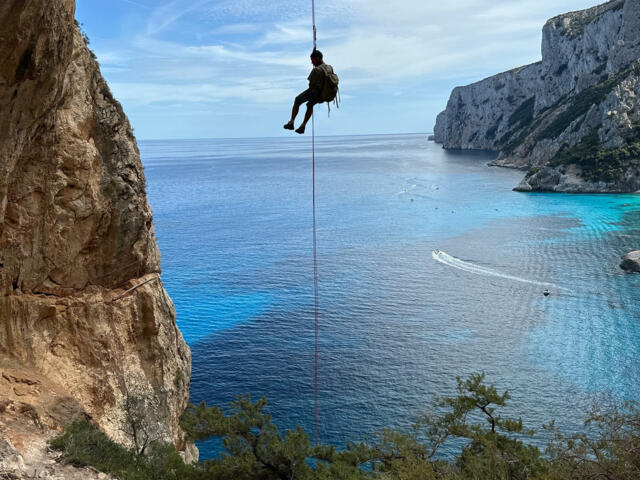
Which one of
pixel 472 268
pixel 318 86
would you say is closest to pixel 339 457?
pixel 318 86

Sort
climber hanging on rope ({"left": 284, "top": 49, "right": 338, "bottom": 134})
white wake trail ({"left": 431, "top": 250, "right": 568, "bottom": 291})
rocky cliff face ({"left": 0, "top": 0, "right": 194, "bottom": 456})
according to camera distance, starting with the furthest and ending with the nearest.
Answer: white wake trail ({"left": 431, "top": 250, "right": 568, "bottom": 291}), rocky cliff face ({"left": 0, "top": 0, "right": 194, "bottom": 456}), climber hanging on rope ({"left": 284, "top": 49, "right": 338, "bottom": 134})

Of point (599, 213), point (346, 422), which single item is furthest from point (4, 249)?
point (599, 213)

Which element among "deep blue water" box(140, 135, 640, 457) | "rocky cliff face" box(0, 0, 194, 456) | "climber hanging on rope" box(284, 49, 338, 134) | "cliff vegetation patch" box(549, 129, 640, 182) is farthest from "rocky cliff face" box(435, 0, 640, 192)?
"climber hanging on rope" box(284, 49, 338, 134)

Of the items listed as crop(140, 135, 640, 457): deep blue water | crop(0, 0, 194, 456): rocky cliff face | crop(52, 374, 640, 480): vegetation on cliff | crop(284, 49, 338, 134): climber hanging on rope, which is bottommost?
crop(140, 135, 640, 457): deep blue water

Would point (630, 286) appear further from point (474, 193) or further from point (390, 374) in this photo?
point (474, 193)

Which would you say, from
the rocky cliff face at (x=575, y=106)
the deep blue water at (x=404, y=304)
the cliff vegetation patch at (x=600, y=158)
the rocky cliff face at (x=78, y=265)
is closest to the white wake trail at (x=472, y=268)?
the deep blue water at (x=404, y=304)

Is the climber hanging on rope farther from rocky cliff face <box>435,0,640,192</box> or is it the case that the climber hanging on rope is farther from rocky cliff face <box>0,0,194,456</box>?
rocky cliff face <box>435,0,640,192</box>

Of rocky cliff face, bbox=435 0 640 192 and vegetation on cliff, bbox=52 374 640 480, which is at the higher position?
rocky cliff face, bbox=435 0 640 192
